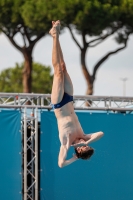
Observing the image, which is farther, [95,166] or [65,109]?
[95,166]

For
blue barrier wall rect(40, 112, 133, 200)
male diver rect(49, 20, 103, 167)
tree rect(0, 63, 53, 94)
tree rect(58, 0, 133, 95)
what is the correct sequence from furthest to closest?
1. tree rect(0, 63, 53, 94)
2. tree rect(58, 0, 133, 95)
3. blue barrier wall rect(40, 112, 133, 200)
4. male diver rect(49, 20, 103, 167)

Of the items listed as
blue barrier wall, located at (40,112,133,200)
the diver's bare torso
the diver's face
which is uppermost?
the diver's bare torso

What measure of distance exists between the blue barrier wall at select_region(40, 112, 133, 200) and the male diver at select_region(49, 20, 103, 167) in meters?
3.65

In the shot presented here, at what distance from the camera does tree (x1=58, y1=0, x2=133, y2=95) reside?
1008 inches

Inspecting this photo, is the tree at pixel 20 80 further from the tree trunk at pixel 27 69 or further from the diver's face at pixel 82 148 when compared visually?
the diver's face at pixel 82 148

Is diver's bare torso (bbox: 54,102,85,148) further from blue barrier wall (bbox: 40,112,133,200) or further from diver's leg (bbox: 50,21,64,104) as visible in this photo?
blue barrier wall (bbox: 40,112,133,200)

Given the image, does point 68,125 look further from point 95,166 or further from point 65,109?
point 95,166

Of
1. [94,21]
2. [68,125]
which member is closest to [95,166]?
[68,125]

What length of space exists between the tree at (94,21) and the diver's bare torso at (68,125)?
14365 mm

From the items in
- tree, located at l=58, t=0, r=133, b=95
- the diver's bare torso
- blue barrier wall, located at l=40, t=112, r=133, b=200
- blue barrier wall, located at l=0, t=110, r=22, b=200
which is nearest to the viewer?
the diver's bare torso

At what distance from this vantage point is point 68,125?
440 inches

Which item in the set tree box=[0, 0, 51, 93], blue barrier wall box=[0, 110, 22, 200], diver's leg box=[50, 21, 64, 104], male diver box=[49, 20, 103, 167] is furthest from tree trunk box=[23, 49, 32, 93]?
diver's leg box=[50, 21, 64, 104]

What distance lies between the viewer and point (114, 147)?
15250 millimetres

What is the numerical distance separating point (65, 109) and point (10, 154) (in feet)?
13.2
